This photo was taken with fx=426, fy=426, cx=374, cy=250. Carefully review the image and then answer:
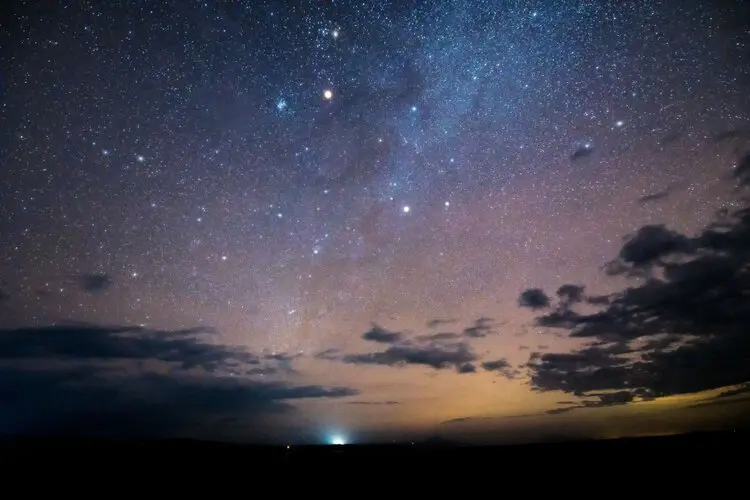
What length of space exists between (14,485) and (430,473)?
12.5m

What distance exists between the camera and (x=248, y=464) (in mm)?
16953

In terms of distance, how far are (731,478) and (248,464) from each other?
52.8 feet

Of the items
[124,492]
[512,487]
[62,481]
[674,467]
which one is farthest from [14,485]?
[674,467]

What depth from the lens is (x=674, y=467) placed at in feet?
46.4

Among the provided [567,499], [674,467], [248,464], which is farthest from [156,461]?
[674,467]

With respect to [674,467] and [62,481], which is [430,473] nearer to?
[674,467]

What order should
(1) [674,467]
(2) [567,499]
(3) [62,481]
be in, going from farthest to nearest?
(1) [674,467]
(3) [62,481]
(2) [567,499]

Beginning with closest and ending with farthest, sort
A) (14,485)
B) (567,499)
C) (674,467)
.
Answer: (567,499) < (14,485) < (674,467)

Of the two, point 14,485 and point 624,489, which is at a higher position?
point 14,485

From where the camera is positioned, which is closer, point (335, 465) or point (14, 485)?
point (14, 485)

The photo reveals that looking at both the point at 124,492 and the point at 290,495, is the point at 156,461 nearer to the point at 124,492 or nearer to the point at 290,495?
the point at 124,492

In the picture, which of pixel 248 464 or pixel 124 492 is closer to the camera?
pixel 124 492

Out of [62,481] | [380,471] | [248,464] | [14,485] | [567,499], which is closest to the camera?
[567,499]

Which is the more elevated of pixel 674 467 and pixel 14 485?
pixel 14 485
